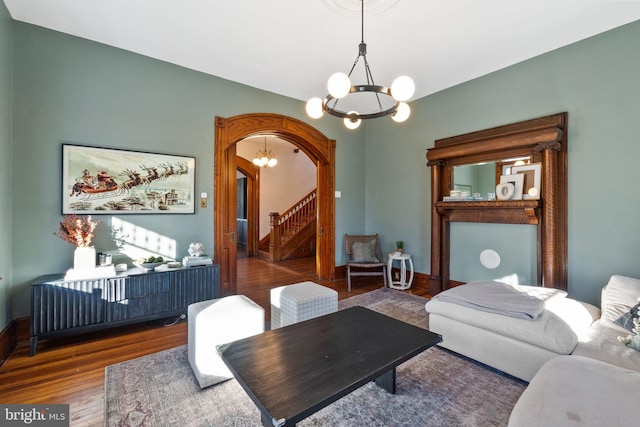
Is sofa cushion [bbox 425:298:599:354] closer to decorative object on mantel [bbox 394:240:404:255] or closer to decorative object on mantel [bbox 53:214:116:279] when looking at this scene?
decorative object on mantel [bbox 394:240:404:255]

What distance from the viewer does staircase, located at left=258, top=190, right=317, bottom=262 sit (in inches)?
291

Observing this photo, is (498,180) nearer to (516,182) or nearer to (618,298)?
(516,182)

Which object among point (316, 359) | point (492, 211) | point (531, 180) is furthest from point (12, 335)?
point (531, 180)

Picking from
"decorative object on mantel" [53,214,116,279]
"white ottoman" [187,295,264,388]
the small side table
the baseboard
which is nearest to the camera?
"white ottoman" [187,295,264,388]

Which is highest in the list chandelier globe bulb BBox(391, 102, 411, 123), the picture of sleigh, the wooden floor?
chandelier globe bulb BBox(391, 102, 411, 123)

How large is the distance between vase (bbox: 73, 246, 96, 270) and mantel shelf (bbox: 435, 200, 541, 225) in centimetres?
441

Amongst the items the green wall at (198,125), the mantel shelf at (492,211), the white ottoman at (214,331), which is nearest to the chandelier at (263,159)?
the green wall at (198,125)

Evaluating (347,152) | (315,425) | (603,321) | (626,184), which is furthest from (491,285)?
(347,152)

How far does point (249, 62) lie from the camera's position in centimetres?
364

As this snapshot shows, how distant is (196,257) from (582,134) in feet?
15.7

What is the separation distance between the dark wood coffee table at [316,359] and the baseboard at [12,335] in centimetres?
236

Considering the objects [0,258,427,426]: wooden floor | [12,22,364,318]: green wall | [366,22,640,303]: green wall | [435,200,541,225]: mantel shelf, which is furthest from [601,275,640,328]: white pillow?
[12,22,364,318]: green wall

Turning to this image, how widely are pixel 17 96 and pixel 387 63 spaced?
4.04 metres

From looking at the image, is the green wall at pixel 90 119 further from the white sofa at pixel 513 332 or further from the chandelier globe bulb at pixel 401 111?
the white sofa at pixel 513 332
